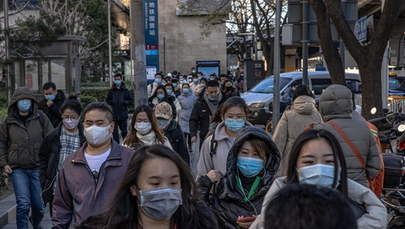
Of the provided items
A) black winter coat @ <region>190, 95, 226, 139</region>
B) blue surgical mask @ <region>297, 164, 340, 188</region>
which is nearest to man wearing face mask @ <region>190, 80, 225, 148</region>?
black winter coat @ <region>190, 95, 226, 139</region>

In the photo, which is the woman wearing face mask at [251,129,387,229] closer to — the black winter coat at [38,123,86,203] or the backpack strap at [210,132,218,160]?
the backpack strap at [210,132,218,160]

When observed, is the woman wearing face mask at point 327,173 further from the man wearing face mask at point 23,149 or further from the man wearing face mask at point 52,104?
the man wearing face mask at point 52,104

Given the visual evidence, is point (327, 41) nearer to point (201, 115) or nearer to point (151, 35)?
point (201, 115)

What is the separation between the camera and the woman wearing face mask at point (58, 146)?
658 centimetres

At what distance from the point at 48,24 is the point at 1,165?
7.85 meters

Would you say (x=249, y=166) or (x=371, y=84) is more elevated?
(x=371, y=84)

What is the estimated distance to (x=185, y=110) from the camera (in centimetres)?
1564

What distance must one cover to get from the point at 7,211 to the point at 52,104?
78.5 inches

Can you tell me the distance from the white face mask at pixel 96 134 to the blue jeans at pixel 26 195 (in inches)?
112

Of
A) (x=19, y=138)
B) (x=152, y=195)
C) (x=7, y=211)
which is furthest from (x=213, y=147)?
(x=7, y=211)

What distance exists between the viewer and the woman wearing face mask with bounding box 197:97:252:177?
5.78 meters

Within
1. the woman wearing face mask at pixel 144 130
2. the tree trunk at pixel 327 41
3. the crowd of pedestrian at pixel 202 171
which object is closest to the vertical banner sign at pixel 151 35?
the tree trunk at pixel 327 41

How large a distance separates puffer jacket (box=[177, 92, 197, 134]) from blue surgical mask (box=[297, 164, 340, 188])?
12.0m

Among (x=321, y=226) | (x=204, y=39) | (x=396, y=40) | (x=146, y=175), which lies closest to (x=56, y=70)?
(x=146, y=175)
